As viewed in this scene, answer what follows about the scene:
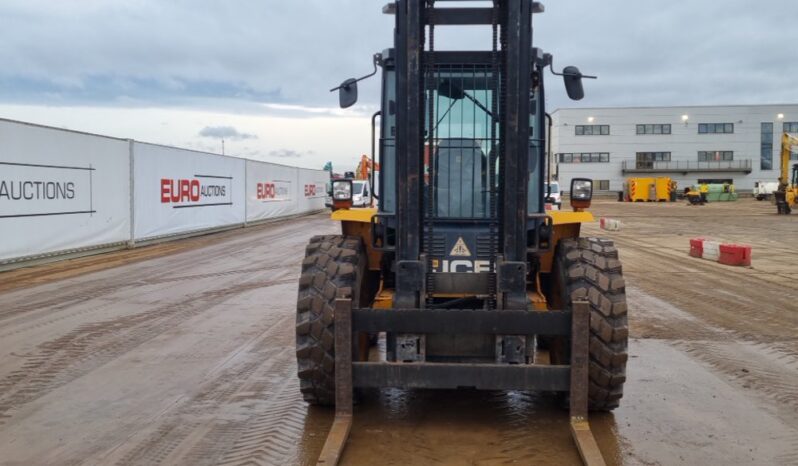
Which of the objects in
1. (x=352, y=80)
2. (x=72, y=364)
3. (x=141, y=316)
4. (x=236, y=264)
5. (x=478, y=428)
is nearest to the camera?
(x=478, y=428)

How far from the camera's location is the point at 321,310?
16.8 ft

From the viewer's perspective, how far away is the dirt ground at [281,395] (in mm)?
4824

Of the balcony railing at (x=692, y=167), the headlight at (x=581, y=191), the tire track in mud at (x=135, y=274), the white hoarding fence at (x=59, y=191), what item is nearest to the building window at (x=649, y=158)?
the balcony railing at (x=692, y=167)

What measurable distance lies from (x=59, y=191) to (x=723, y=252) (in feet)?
53.2

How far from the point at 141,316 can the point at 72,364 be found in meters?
2.69

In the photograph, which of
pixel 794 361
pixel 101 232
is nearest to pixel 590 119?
pixel 101 232

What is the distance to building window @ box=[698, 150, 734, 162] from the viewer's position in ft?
277

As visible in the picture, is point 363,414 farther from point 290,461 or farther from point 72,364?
point 72,364

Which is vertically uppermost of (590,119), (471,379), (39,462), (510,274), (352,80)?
(590,119)

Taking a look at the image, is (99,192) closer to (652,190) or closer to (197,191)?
(197,191)

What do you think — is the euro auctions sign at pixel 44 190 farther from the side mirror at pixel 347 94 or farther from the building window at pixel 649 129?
the building window at pixel 649 129

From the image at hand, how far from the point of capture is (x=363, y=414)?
216 inches

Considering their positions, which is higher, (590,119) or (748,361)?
(590,119)

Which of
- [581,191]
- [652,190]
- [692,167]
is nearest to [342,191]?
[581,191]
